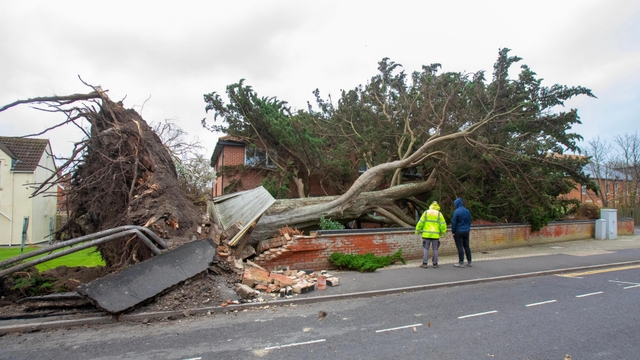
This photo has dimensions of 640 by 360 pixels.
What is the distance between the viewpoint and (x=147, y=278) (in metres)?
5.90

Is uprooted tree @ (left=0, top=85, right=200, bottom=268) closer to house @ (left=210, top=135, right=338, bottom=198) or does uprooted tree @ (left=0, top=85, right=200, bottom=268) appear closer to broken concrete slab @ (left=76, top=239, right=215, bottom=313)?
broken concrete slab @ (left=76, top=239, right=215, bottom=313)

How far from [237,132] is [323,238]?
7.44 metres

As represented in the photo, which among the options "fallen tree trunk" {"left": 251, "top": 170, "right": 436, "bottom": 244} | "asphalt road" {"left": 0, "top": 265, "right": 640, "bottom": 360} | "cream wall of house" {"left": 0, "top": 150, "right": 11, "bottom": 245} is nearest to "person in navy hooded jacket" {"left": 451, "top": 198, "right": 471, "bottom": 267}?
"asphalt road" {"left": 0, "top": 265, "right": 640, "bottom": 360}

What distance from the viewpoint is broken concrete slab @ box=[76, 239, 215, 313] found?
211 inches

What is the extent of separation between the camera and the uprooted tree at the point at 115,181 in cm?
737

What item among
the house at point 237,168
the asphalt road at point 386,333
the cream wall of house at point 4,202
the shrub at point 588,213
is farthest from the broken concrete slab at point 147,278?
the cream wall of house at point 4,202

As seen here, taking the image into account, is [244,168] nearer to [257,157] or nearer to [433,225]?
[257,157]

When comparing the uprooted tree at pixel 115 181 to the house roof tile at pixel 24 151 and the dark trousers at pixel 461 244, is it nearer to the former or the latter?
the dark trousers at pixel 461 244

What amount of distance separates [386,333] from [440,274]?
4.23m

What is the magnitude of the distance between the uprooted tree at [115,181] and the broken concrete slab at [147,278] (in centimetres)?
53

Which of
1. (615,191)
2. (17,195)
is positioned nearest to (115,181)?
(17,195)

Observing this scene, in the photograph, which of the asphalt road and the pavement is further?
the pavement

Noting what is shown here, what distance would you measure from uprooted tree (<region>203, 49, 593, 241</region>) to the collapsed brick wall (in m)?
0.89

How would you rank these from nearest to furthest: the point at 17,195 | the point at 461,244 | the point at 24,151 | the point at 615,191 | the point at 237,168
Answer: the point at 461,244, the point at 237,168, the point at 17,195, the point at 24,151, the point at 615,191
